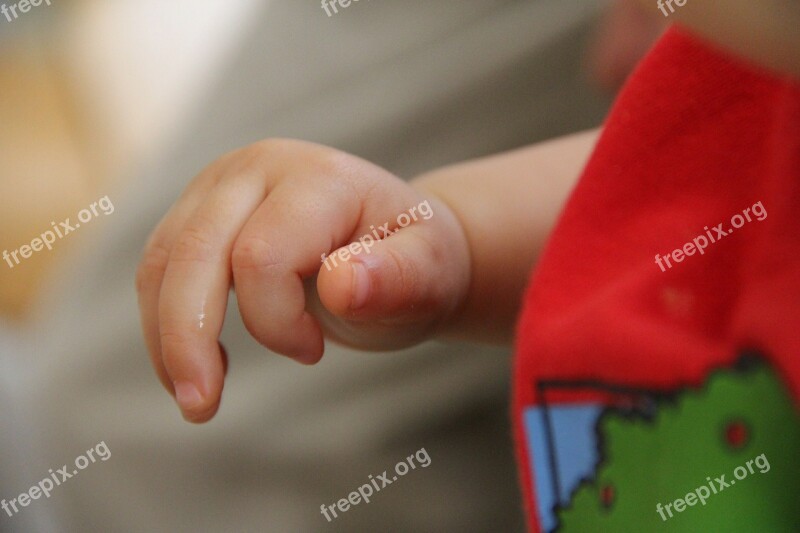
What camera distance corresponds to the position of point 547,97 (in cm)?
58

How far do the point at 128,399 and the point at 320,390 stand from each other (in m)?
0.12

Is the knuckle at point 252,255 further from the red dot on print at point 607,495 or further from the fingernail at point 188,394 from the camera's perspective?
the red dot on print at point 607,495

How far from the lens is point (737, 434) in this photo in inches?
11.5

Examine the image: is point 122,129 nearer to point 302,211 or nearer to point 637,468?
point 302,211

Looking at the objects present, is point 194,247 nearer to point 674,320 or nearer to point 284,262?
point 284,262

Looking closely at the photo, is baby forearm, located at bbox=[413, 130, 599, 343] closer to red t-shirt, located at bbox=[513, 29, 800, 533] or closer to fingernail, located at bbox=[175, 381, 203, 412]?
red t-shirt, located at bbox=[513, 29, 800, 533]

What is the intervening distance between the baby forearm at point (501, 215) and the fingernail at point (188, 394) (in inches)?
6.0

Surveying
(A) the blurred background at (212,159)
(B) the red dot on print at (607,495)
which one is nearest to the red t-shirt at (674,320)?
(B) the red dot on print at (607,495)

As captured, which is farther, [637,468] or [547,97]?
[547,97]

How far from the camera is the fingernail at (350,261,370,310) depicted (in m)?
0.27

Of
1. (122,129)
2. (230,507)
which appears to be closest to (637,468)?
(230,507)

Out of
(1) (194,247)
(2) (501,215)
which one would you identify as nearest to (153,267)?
(1) (194,247)

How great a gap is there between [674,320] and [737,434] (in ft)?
0.18

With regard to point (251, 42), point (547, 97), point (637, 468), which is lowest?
point (637, 468)
